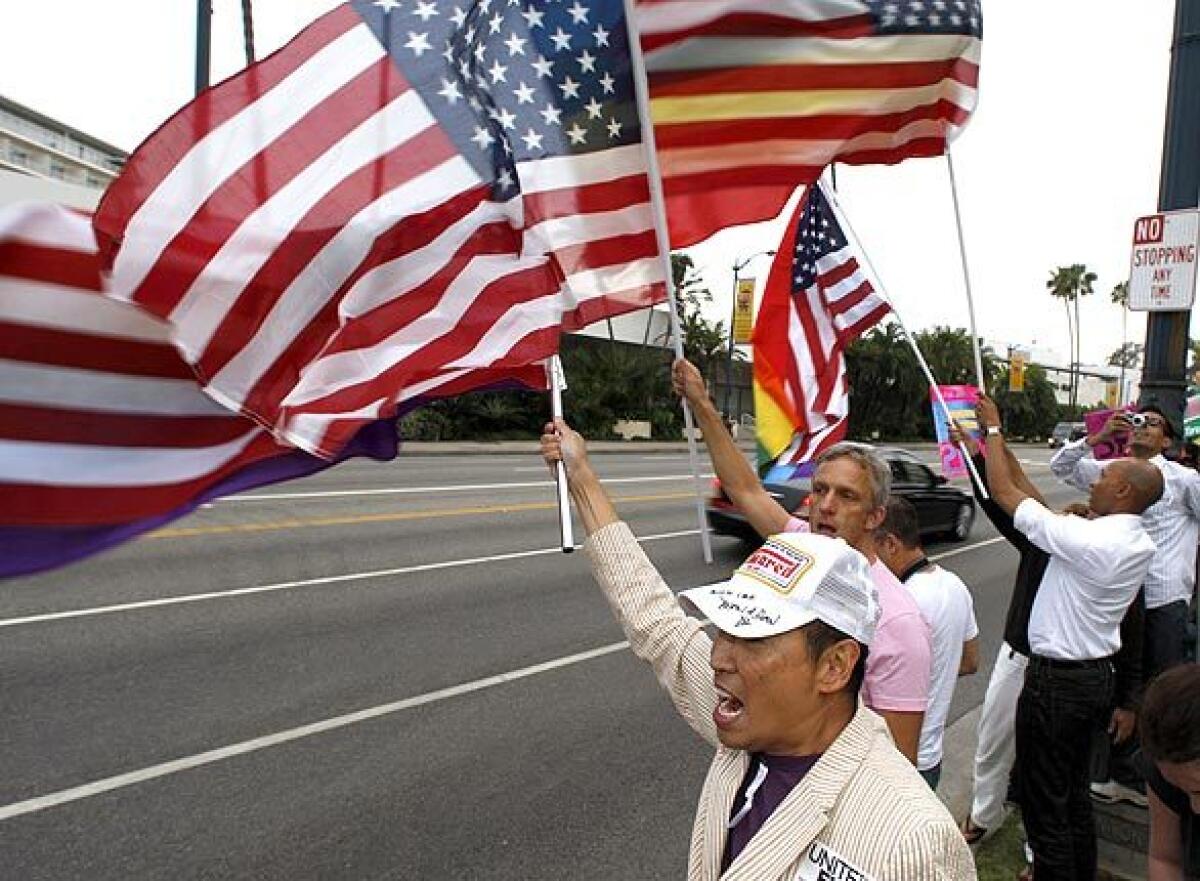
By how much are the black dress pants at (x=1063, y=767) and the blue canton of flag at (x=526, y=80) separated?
2.83 metres

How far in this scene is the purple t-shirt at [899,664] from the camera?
2463mm

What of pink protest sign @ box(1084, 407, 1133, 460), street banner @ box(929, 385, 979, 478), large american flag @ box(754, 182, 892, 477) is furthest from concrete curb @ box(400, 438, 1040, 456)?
large american flag @ box(754, 182, 892, 477)

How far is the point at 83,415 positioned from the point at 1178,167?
16.6 feet

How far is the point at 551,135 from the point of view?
117 inches

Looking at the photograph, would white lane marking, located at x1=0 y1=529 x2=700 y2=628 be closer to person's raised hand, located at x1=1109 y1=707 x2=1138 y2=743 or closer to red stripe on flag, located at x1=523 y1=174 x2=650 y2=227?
person's raised hand, located at x1=1109 y1=707 x2=1138 y2=743

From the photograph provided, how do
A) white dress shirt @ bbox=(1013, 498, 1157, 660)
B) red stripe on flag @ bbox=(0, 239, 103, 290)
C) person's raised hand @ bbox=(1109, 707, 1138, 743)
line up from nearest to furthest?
red stripe on flag @ bbox=(0, 239, 103, 290)
white dress shirt @ bbox=(1013, 498, 1157, 660)
person's raised hand @ bbox=(1109, 707, 1138, 743)

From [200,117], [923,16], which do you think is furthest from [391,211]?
[923,16]

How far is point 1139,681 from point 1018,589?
Answer: 2.28 ft

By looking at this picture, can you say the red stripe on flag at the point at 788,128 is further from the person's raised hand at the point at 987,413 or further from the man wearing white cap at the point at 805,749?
the man wearing white cap at the point at 805,749

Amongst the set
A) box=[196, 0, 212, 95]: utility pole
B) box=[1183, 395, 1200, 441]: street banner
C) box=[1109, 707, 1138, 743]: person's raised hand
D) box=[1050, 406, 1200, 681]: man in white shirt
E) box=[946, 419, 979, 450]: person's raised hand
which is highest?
box=[196, 0, 212, 95]: utility pole

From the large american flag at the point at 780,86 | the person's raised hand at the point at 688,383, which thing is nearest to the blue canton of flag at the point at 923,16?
the large american flag at the point at 780,86

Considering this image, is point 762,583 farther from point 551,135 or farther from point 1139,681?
point 1139,681

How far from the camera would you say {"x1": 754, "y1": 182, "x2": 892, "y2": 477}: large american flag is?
4.07 metres

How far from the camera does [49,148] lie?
342ft
